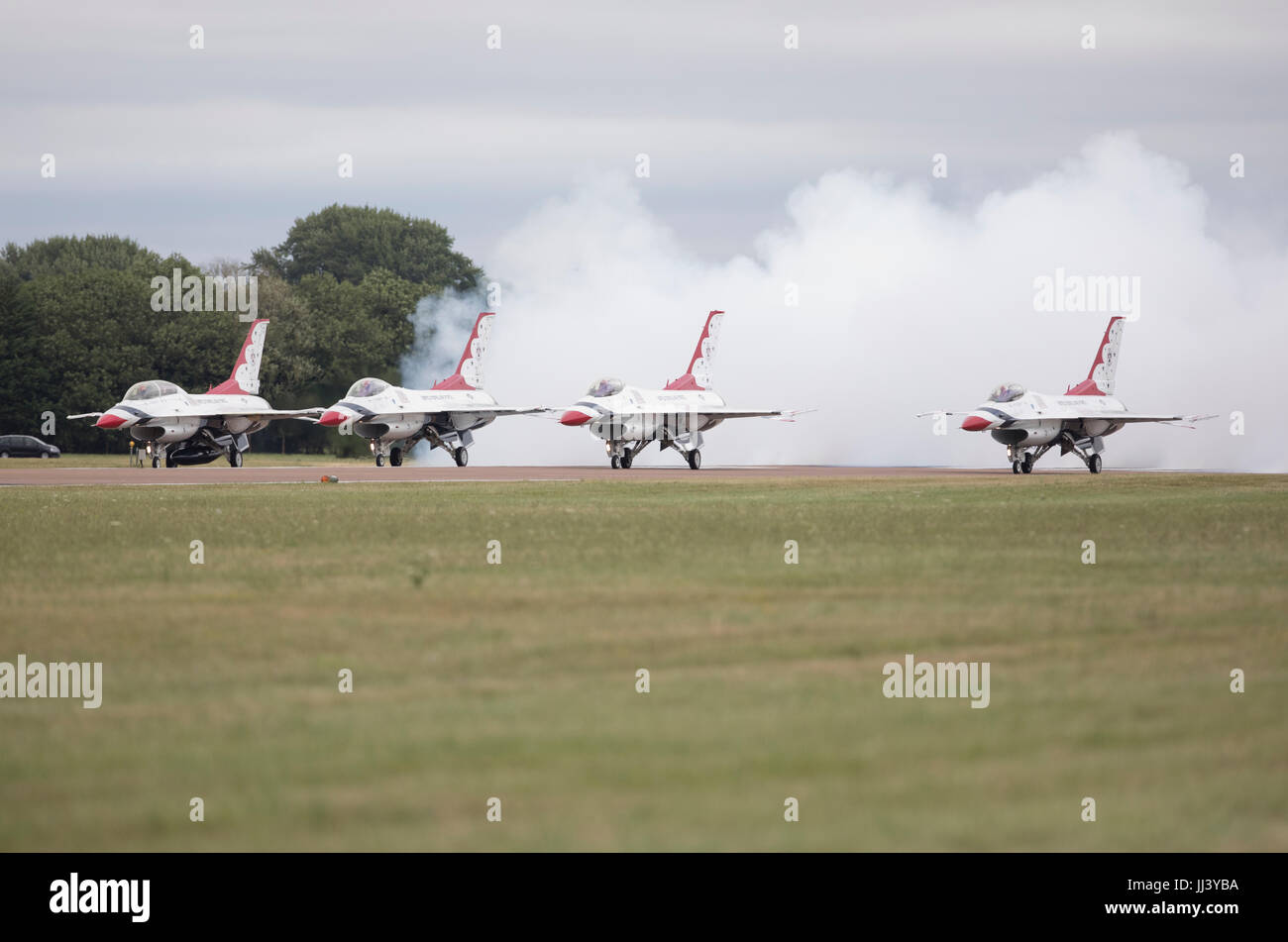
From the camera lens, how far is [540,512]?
3016cm

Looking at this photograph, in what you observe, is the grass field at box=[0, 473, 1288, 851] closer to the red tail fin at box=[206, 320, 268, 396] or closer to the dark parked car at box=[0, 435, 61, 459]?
the red tail fin at box=[206, 320, 268, 396]

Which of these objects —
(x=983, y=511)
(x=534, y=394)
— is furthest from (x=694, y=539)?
(x=534, y=394)

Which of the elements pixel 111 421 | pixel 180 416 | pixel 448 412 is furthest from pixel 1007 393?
pixel 111 421

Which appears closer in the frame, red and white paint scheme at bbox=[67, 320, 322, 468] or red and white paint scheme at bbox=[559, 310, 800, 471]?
red and white paint scheme at bbox=[559, 310, 800, 471]

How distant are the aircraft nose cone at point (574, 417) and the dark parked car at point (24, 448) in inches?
1923

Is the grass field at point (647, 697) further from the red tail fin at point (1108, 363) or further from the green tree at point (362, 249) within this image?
the green tree at point (362, 249)

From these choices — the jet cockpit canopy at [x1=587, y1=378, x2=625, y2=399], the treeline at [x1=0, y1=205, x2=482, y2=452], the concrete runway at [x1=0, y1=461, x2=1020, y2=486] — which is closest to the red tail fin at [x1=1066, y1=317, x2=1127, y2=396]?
the concrete runway at [x1=0, y1=461, x2=1020, y2=486]

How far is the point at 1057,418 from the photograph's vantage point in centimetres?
5822

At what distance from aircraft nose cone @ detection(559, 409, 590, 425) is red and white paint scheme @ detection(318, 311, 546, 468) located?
26.3 feet

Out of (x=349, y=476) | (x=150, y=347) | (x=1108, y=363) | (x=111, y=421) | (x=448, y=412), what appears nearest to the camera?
(x=349, y=476)

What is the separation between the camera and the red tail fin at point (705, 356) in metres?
67.8

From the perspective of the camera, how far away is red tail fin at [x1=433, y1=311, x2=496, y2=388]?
228 feet

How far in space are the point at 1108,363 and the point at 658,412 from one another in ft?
61.8

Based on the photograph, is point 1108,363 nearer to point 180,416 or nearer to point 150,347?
point 180,416
